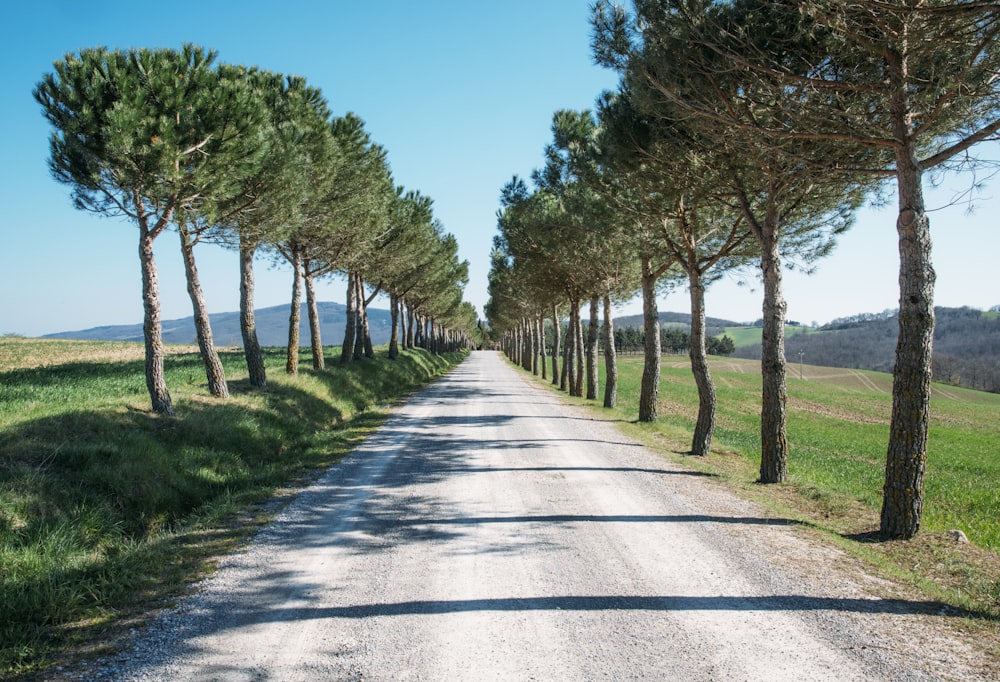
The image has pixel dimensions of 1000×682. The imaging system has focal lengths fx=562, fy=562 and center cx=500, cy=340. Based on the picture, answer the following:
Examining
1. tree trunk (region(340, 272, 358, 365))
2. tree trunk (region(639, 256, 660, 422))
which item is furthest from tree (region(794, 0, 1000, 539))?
tree trunk (region(340, 272, 358, 365))

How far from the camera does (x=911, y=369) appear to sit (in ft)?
21.1

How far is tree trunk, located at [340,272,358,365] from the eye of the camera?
25.3 m

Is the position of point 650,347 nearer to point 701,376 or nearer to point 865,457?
point 701,376

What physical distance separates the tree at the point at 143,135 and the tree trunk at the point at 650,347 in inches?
435

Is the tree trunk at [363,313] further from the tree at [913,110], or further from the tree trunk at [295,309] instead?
the tree at [913,110]

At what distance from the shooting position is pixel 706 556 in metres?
5.65

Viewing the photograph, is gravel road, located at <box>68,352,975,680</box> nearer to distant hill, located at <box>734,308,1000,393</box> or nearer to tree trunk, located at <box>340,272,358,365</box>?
tree trunk, located at <box>340,272,358,365</box>

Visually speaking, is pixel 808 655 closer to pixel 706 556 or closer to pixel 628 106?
pixel 706 556

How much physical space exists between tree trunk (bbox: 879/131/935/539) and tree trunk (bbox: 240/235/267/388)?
14.3 m

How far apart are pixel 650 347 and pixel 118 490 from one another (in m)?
12.6

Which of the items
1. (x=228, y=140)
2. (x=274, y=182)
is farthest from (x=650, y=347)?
(x=228, y=140)

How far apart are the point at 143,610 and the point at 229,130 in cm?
877

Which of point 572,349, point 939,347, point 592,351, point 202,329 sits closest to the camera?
point 202,329

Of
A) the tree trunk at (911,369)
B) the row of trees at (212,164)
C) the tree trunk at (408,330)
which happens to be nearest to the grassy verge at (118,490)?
the row of trees at (212,164)
